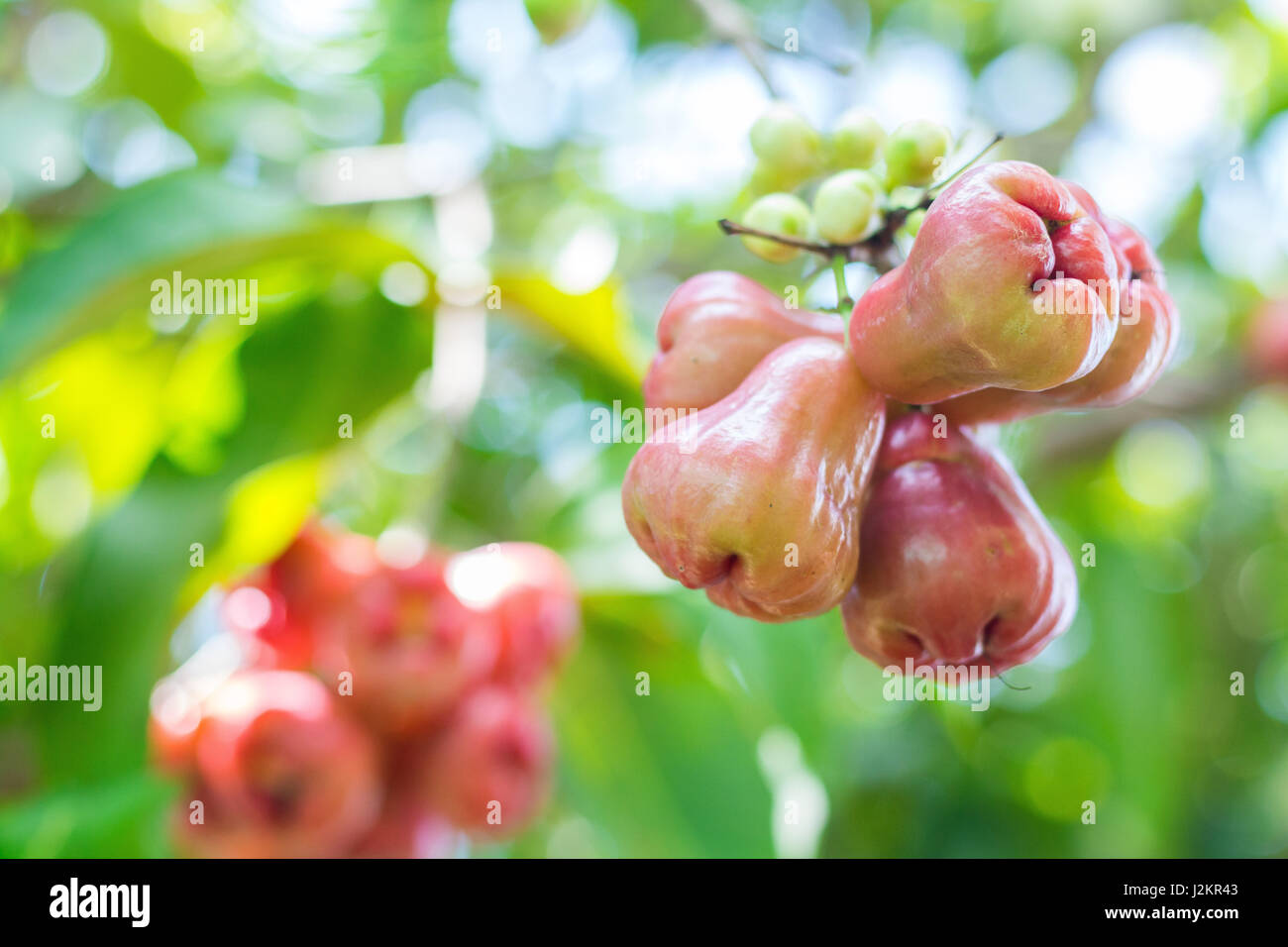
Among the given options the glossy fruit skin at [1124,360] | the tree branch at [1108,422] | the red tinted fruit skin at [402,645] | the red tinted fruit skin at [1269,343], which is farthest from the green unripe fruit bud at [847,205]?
the red tinted fruit skin at [1269,343]

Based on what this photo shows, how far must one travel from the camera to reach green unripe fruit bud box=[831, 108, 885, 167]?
0.85m

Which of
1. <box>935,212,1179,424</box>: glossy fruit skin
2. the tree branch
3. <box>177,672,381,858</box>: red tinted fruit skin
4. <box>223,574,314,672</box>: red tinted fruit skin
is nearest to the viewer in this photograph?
<box>935,212,1179,424</box>: glossy fruit skin

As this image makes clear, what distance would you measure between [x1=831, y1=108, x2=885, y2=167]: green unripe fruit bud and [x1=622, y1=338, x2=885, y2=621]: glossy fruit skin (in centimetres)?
17

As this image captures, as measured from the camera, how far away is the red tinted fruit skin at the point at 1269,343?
2.46m

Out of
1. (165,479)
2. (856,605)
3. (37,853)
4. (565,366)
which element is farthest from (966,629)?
(565,366)

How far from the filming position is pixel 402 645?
143 centimetres

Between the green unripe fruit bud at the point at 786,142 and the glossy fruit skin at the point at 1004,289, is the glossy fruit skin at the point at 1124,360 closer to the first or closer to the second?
the glossy fruit skin at the point at 1004,289

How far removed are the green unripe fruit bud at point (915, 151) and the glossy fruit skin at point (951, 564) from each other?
16 centimetres

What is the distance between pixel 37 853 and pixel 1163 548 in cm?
248

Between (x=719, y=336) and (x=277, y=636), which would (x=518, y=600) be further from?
(x=719, y=336)

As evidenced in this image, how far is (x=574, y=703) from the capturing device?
6.70 ft

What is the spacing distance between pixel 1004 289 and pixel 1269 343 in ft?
7.46

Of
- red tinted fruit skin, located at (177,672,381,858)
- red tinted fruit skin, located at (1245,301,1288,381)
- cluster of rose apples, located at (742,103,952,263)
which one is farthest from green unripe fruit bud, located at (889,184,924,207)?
red tinted fruit skin, located at (1245,301,1288,381)

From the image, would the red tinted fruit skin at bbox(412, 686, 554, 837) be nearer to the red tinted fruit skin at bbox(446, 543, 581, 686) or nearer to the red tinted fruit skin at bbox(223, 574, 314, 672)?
the red tinted fruit skin at bbox(446, 543, 581, 686)
